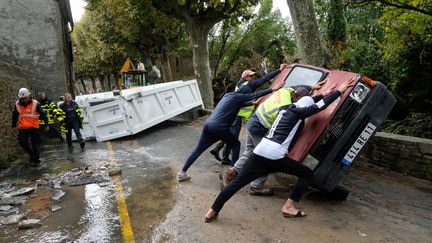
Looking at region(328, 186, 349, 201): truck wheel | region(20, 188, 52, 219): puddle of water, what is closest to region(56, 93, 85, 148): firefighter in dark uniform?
region(20, 188, 52, 219): puddle of water

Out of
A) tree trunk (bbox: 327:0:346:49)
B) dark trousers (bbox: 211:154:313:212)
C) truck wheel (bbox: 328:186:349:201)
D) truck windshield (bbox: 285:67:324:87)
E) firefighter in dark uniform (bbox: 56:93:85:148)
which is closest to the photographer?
dark trousers (bbox: 211:154:313:212)

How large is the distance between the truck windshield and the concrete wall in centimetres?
1097

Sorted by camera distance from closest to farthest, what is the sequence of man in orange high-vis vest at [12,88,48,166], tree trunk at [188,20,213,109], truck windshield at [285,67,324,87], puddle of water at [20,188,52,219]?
puddle of water at [20,188,52,219], truck windshield at [285,67,324,87], man in orange high-vis vest at [12,88,48,166], tree trunk at [188,20,213,109]

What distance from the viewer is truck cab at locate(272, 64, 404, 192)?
4297mm

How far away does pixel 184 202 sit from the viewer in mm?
5000

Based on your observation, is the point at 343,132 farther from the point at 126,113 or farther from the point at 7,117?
the point at 7,117

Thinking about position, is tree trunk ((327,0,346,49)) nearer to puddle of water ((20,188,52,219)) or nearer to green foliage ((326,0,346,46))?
green foliage ((326,0,346,46))

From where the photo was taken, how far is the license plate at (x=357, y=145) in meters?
4.32

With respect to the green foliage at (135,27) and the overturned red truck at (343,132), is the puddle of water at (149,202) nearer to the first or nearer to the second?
the overturned red truck at (343,132)

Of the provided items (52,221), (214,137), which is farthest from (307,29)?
(52,221)

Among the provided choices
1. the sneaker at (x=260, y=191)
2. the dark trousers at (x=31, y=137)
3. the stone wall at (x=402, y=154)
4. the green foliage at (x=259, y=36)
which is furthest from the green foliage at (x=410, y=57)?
the green foliage at (x=259, y=36)

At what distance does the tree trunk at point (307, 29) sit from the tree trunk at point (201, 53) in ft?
24.9

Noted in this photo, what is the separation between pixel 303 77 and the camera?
561 centimetres

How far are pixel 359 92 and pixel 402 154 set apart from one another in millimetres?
2522
